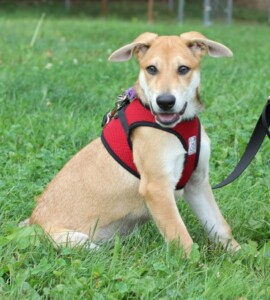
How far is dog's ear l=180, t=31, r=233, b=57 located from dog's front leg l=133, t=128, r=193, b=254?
556mm

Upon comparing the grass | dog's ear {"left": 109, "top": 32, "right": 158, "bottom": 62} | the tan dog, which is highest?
dog's ear {"left": 109, "top": 32, "right": 158, "bottom": 62}

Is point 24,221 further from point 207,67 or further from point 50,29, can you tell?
point 50,29

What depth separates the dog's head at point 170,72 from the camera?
3.86m

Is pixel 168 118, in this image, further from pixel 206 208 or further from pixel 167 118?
pixel 206 208

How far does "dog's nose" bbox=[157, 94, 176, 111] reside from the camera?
3.80 metres

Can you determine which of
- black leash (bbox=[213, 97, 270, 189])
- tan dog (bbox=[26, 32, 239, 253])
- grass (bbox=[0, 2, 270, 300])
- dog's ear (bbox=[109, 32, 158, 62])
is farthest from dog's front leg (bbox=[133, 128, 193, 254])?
black leash (bbox=[213, 97, 270, 189])

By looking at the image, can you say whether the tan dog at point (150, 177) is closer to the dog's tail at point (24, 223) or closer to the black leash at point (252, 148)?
the dog's tail at point (24, 223)

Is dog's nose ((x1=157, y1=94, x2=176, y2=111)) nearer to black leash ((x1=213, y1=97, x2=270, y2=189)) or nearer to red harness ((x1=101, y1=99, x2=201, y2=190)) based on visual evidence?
red harness ((x1=101, y1=99, x2=201, y2=190))

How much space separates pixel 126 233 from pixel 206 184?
22.5 inches

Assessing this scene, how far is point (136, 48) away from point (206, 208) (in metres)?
1.06

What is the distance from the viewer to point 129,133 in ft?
13.5

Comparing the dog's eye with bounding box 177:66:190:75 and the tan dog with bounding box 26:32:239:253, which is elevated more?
the dog's eye with bounding box 177:66:190:75

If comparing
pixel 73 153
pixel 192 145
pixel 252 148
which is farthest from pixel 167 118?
pixel 73 153

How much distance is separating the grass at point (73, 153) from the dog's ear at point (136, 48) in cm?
106
